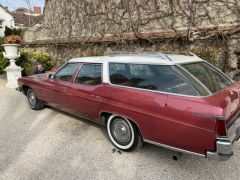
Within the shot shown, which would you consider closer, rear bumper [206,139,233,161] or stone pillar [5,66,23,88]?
rear bumper [206,139,233,161]

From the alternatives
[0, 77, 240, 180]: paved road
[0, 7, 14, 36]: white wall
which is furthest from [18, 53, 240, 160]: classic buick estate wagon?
[0, 7, 14, 36]: white wall

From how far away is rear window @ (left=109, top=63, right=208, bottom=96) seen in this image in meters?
2.95

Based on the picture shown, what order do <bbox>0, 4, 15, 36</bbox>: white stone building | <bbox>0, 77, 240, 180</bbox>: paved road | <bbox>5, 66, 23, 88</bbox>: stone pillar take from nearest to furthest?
<bbox>0, 77, 240, 180</bbox>: paved road → <bbox>5, 66, 23, 88</bbox>: stone pillar → <bbox>0, 4, 15, 36</bbox>: white stone building

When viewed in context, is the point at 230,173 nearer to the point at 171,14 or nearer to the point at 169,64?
the point at 169,64

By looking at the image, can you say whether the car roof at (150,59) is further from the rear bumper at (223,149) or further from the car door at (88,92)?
the rear bumper at (223,149)

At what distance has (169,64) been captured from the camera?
10.4 feet

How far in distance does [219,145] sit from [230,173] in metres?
0.75

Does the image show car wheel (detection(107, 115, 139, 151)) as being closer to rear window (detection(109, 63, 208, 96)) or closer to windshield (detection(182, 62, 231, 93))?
rear window (detection(109, 63, 208, 96))


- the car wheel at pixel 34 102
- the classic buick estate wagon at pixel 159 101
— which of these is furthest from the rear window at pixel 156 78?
the car wheel at pixel 34 102

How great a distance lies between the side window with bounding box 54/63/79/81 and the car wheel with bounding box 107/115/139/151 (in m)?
1.36

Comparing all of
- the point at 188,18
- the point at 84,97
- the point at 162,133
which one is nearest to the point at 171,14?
the point at 188,18

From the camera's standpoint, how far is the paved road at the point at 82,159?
309cm

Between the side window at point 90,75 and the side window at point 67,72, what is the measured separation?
0.23 metres

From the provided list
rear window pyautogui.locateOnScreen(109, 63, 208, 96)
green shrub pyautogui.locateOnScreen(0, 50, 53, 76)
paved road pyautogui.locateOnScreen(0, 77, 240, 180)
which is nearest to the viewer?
rear window pyautogui.locateOnScreen(109, 63, 208, 96)
